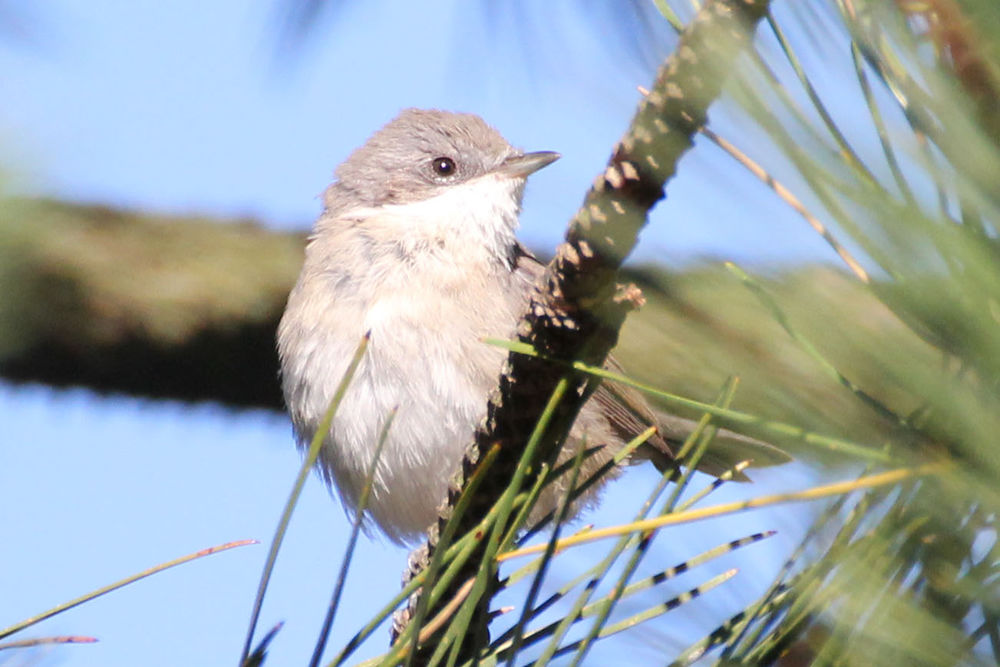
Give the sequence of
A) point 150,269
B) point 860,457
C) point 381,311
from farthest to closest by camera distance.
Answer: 1. point 150,269
2. point 381,311
3. point 860,457

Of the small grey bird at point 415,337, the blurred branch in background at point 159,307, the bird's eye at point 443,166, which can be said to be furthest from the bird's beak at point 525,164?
the blurred branch in background at point 159,307

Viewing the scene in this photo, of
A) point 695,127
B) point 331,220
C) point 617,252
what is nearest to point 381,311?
point 331,220

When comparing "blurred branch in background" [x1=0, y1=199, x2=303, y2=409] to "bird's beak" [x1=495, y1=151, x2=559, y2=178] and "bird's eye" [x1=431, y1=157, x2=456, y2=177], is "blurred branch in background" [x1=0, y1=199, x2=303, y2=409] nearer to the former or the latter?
"bird's eye" [x1=431, y1=157, x2=456, y2=177]

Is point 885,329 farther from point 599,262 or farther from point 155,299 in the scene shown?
point 155,299

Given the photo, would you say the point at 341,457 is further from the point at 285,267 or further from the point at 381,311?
the point at 285,267

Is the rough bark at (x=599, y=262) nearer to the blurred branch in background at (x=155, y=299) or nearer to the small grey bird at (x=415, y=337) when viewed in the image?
the small grey bird at (x=415, y=337)

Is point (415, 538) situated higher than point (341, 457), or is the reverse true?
point (341, 457)
